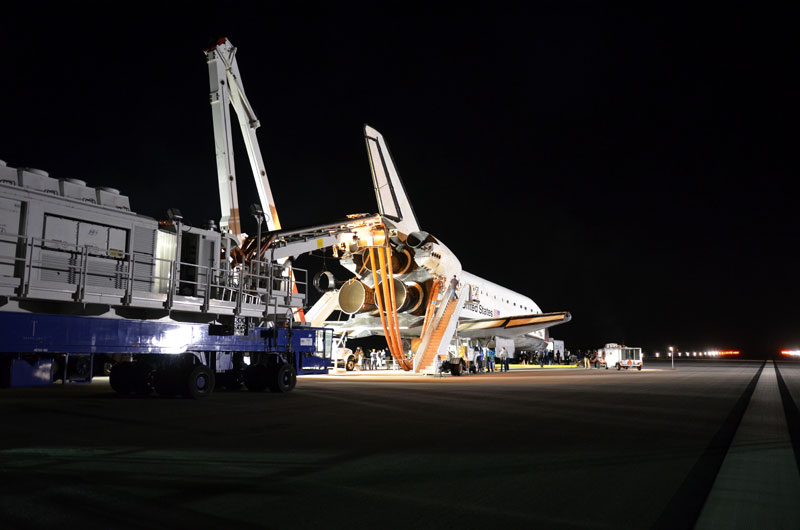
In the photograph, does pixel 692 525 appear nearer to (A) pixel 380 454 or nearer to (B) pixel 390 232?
(A) pixel 380 454

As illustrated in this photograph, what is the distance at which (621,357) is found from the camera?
161ft

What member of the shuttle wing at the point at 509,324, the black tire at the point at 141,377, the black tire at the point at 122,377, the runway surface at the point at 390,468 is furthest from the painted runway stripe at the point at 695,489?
the shuttle wing at the point at 509,324

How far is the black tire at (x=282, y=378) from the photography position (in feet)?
58.6

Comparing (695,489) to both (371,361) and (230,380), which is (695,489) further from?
(371,361)

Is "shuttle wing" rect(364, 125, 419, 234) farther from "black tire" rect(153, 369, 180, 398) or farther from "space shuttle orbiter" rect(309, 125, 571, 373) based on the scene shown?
"black tire" rect(153, 369, 180, 398)

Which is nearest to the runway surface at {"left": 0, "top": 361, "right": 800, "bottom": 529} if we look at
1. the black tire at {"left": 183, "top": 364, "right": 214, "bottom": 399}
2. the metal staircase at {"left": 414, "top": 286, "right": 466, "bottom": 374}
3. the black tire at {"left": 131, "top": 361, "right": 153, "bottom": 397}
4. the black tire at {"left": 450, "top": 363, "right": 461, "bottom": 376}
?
the black tire at {"left": 183, "top": 364, "right": 214, "bottom": 399}

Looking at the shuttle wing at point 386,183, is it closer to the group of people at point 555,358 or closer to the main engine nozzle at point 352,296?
the main engine nozzle at point 352,296

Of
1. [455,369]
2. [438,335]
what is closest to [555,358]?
[455,369]

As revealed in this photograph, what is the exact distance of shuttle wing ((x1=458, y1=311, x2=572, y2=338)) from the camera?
141ft

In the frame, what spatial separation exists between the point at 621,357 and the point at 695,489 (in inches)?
1795

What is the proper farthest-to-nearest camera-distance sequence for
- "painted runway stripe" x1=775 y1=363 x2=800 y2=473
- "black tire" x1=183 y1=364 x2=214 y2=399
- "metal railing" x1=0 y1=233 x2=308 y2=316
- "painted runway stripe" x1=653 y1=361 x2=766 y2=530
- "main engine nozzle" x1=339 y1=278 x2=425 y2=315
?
"main engine nozzle" x1=339 y1=278 x2=425 y2=315, "black tire" x1=183 y1=364 x2=214 y2=399, "metal railing" x1=0 y1=233 x2=308 y2=316, "painted runway stripe" x1=775 y1=363 x2=800 y2=473, "painted runway stripe" x1=653 y1=361 x2=766 y2=530

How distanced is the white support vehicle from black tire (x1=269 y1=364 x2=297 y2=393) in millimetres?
36380

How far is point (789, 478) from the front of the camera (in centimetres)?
684

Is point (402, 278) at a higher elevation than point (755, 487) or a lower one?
higher
